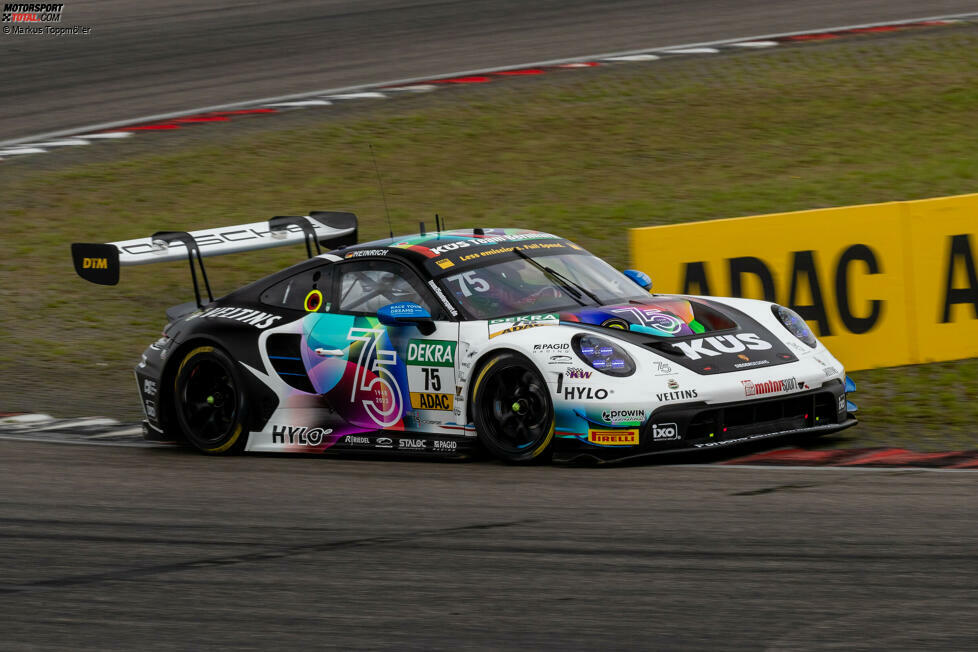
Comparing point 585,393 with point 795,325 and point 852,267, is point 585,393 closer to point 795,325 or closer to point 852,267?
point 795,325

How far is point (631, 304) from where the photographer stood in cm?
852

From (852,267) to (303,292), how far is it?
3.69m

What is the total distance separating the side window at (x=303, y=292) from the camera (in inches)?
355

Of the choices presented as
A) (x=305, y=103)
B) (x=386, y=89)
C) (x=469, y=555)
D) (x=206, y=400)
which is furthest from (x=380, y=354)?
(x=386, y=89)

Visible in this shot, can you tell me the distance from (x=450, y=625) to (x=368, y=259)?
4.16 m

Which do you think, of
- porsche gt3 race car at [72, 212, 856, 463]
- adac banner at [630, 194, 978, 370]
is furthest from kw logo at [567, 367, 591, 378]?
adac banner at [630, 194, 978, 370]

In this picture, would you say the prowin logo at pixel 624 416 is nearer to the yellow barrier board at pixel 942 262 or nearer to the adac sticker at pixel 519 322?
the adac sticker at pixel 519 322

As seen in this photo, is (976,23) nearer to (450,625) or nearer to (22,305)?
(22,305)

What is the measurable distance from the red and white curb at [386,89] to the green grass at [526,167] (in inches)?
17.5

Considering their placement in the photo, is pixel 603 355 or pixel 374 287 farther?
pixel 374 287

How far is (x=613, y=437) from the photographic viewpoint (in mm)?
7688

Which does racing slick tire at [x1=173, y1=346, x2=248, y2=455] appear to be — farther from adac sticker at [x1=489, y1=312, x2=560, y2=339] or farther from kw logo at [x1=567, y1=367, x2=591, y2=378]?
kw logo at [x1=567, y1=367, x2=591, y2=378]

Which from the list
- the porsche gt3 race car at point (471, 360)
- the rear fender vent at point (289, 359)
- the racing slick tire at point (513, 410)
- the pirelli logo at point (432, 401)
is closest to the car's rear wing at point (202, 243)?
the porsche gt3 race car at point (471, 360)

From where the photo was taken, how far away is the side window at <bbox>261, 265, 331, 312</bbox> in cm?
902
